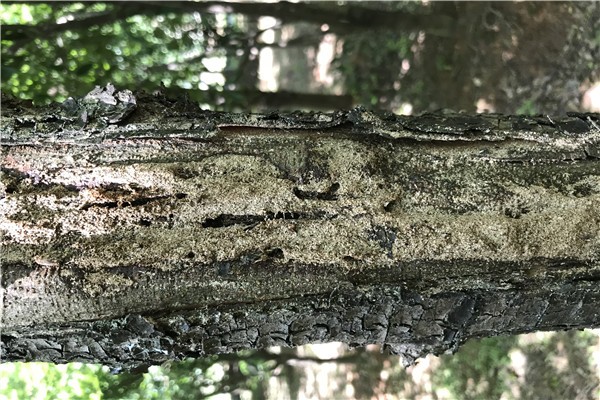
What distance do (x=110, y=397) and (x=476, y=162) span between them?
3.33 m

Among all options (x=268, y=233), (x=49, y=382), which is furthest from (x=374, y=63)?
(x=268, y=233)

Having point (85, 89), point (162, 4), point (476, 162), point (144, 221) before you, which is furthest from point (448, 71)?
point (144, 221)

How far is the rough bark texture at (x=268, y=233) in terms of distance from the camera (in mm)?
1349

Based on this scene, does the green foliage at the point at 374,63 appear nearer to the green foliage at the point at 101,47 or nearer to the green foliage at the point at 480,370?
the green foliage at the point at 101,47

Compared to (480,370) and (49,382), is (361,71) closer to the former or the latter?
(480,370)

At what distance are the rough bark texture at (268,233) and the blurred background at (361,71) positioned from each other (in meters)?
1.89

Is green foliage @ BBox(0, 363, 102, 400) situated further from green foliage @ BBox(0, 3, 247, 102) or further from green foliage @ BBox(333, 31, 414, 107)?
green foliage @ BBox(333, 31, 414, 107)

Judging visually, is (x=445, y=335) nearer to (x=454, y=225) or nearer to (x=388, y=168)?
(x=454, y=225)

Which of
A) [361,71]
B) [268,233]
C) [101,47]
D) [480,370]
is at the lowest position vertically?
[268,233]

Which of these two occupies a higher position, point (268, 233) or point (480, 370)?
point (480, 370)

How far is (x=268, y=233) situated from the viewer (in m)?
1.40

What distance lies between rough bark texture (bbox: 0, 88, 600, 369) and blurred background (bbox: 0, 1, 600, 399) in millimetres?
1894

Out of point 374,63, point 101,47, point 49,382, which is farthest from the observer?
point 374,63

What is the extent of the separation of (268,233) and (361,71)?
399cm
